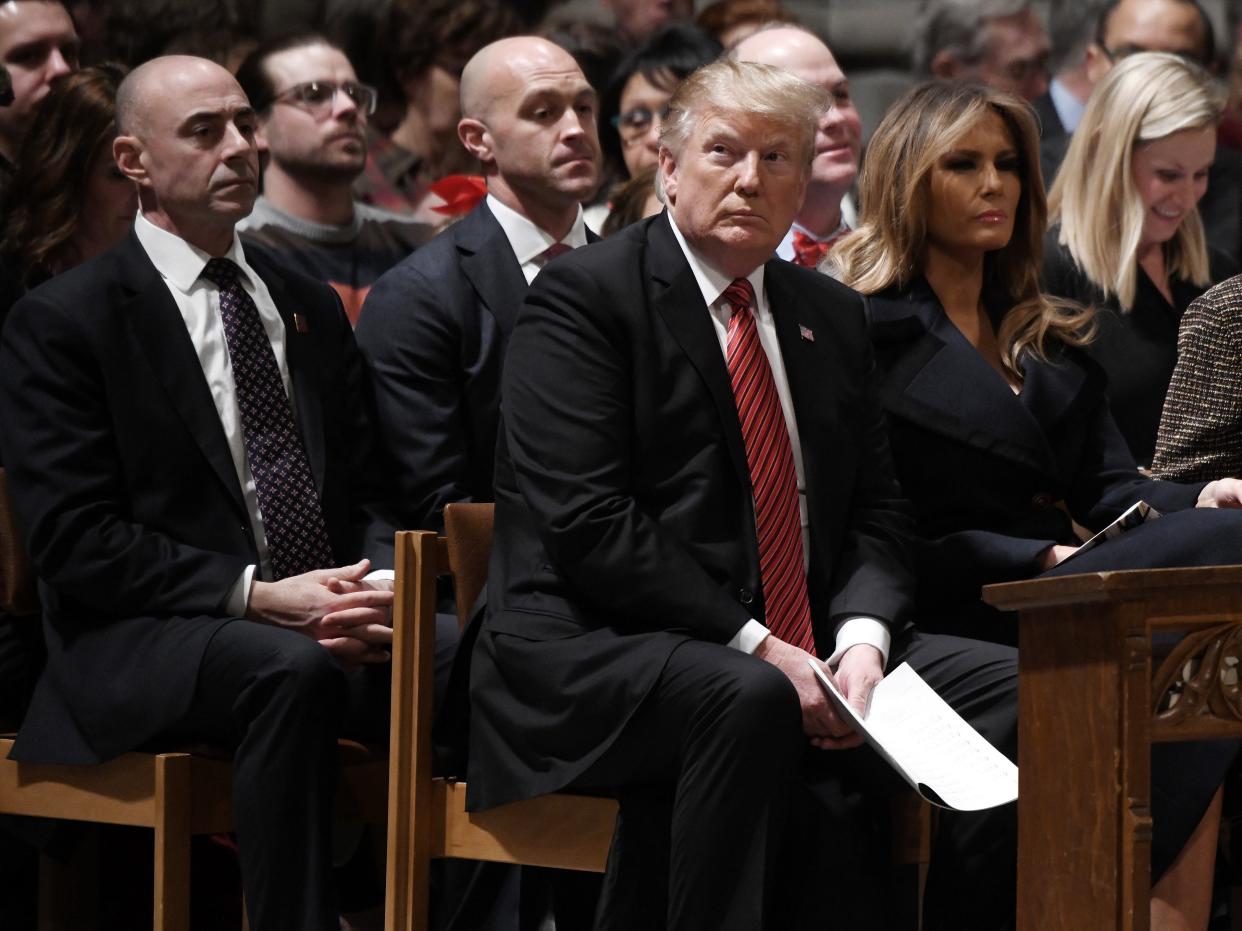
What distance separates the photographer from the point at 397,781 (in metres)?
3.33

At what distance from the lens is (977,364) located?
3877 millimetres

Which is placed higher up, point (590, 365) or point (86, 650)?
point (590, 365)

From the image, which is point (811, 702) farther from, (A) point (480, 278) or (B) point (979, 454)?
(A) point (480, 278)

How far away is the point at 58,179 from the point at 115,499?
94cm

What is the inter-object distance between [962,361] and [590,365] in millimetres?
953

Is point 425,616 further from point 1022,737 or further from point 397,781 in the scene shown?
point 1022,737

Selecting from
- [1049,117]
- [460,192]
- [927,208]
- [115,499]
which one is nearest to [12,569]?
[115,499]

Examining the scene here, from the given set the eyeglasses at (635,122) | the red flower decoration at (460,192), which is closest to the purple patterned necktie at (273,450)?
the red flower decoration at (460,192)

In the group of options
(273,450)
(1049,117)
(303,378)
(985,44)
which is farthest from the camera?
(985,44)

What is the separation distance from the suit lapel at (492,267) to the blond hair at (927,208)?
67 centimetres

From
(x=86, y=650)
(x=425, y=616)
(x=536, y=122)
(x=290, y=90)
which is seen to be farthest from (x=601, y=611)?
(x=290, y=90)

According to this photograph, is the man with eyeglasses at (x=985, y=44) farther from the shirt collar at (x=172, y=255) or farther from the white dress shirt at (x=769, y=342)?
the shirt collar at (x=172, y=255)

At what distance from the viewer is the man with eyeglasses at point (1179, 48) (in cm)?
563

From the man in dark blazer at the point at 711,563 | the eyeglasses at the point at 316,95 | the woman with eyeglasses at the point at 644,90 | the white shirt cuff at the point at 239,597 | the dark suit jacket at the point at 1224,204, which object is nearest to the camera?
the man in dark blazer at the point at 711,563
